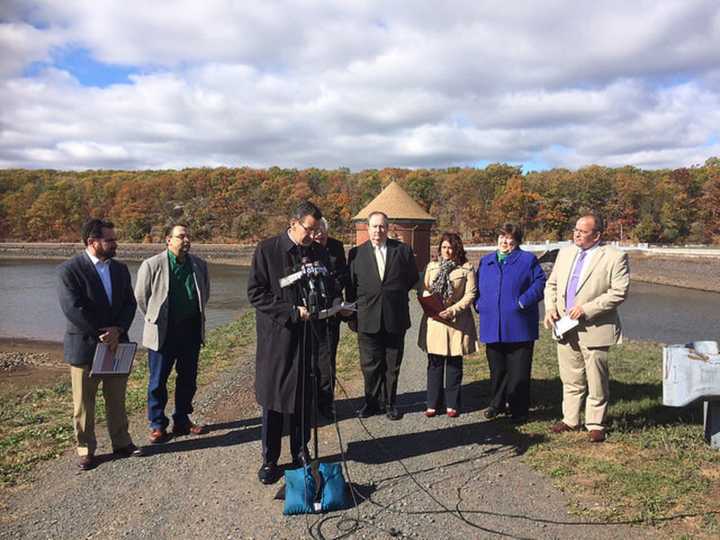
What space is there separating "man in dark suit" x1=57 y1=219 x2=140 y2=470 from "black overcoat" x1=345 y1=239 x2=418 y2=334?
2350 mm

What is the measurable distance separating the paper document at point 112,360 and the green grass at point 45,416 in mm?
1119

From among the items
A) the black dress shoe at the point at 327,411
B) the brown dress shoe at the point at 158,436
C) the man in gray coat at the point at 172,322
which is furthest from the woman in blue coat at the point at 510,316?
the brown dress shoe at the point at 158,436

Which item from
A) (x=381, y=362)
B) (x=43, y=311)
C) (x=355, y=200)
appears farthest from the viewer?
(x=355, y=200)

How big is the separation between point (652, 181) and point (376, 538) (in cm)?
8136

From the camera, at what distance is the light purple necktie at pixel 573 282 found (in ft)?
16.4

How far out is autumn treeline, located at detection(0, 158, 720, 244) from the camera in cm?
6700

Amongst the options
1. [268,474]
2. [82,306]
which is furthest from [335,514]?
[82,306]

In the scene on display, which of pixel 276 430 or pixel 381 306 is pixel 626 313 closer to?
pixel 381 306

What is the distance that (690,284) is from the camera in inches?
1464

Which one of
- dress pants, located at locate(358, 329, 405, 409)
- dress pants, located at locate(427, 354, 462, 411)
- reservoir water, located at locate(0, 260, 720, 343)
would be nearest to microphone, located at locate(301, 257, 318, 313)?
dress pants, located at locate(358, 329, 405, 409)

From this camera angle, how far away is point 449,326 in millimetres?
5547

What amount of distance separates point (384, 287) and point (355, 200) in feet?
276

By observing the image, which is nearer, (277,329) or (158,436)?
(277,329)

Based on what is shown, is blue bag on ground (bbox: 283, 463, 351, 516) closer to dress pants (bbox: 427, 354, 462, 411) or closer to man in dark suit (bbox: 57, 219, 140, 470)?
man in dark suit (bbox: 57, 219, 140, 470)
